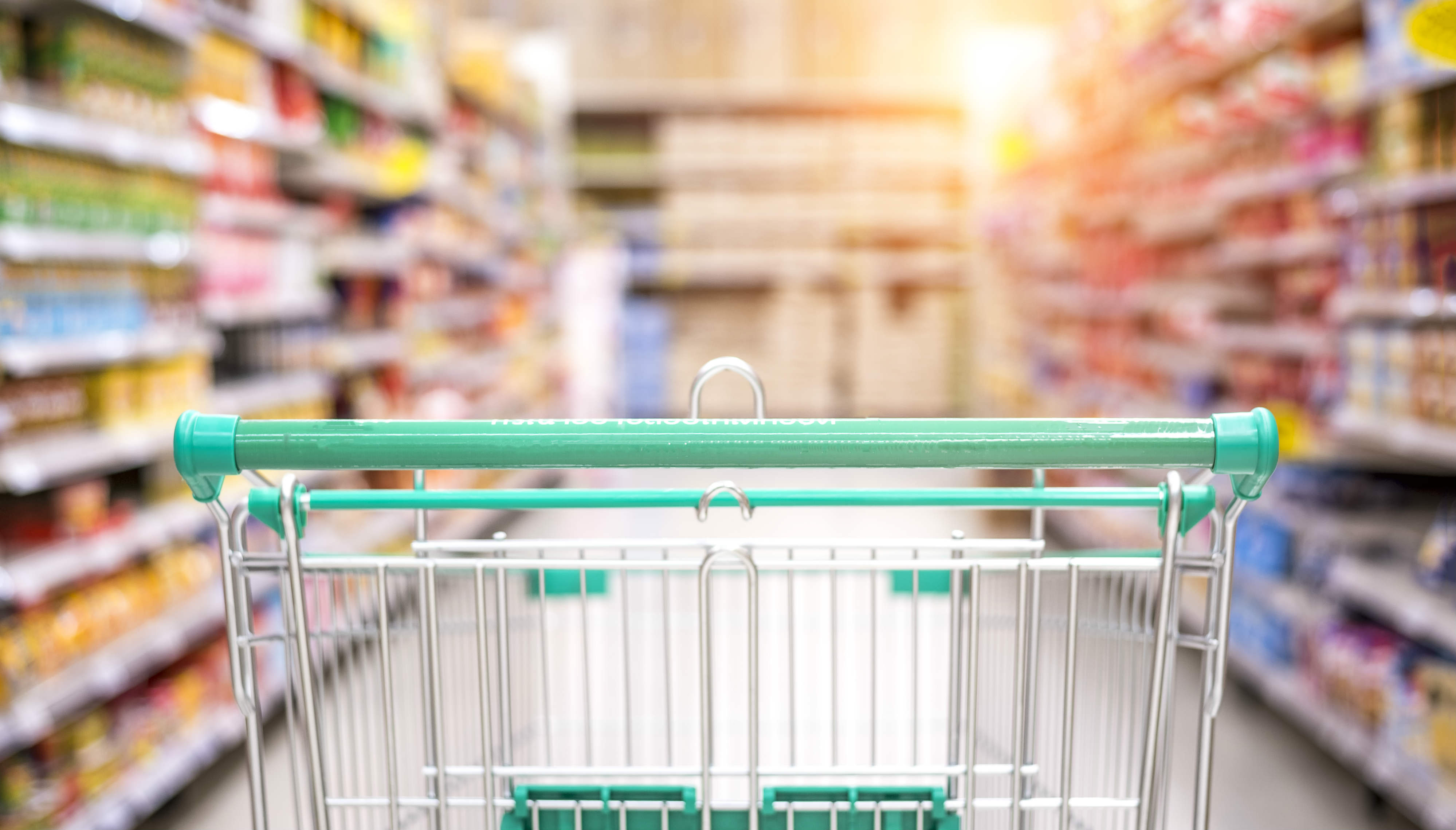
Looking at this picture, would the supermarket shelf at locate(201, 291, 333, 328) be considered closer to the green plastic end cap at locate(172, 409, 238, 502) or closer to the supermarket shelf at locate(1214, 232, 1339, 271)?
the green plastic end cap at locate(172, 409, 238, 502)

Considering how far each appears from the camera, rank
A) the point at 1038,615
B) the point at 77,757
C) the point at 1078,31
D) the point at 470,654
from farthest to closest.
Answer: the point at 1078,31, the point at 77,757, the point at 470,654, the point at 1038,615

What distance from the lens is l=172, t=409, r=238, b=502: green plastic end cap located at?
1.06 metres

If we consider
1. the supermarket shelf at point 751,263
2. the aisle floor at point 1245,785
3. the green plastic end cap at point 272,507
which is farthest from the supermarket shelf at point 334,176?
the supermarket shelf at point 751,263

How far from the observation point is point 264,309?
3.58 meters

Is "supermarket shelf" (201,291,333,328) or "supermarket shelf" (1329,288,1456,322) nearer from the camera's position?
"supermarket shelf" (1329,288,1456,322)

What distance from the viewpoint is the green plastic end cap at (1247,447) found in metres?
1.04

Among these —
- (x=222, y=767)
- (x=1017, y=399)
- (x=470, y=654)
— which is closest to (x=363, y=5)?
(x=222, y=767)

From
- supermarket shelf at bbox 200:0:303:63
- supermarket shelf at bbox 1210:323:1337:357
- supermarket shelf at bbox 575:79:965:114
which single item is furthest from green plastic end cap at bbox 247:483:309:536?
supermarket shelf at bbox 575:79:965:114

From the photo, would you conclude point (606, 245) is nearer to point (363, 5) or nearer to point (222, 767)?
point (363, 5)

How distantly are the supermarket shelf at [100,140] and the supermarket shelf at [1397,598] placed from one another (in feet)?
9.66

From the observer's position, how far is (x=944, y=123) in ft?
31.2

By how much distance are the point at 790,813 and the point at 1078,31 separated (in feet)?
18.2

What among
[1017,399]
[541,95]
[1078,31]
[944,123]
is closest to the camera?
[1078,31]

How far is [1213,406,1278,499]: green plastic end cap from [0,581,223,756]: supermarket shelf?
2.23 meters
